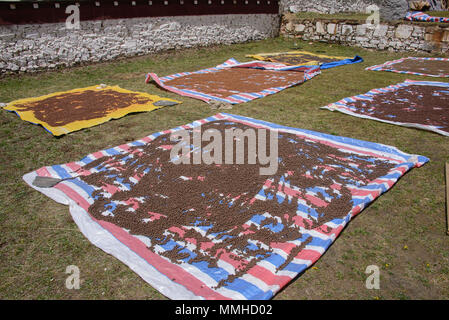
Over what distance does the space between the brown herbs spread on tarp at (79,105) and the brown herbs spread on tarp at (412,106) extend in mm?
3741

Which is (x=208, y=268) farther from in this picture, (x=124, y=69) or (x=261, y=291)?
(x=124, y=69)

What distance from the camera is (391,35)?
952cm

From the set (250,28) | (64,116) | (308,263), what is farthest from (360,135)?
(250,28)

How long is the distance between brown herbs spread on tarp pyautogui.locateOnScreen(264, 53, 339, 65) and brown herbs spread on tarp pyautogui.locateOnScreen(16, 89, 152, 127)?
4.34 meters

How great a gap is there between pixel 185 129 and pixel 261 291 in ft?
8.61

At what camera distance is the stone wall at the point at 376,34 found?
350 inches

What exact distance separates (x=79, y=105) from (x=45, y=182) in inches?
102

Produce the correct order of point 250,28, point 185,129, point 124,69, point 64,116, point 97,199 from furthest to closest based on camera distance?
point 250,28 → point 124,69 → point 64,116 → point 185,129 → point 97,199

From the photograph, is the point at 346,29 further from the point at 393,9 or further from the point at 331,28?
the point at 393,9

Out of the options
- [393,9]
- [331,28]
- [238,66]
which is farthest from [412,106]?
[393,9]

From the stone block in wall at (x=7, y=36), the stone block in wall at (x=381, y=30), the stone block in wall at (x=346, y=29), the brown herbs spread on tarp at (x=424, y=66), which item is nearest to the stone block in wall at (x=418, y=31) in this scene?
the stone block in wall at (x=381, y=30)

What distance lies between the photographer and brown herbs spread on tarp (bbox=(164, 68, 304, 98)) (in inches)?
243

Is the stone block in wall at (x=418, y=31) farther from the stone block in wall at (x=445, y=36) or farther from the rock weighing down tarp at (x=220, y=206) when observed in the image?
the rock weighing down tarp at (x=220, y=206)
